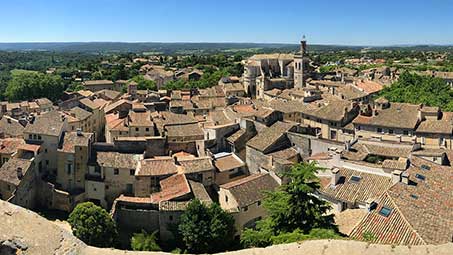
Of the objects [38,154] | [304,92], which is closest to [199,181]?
[38,154]

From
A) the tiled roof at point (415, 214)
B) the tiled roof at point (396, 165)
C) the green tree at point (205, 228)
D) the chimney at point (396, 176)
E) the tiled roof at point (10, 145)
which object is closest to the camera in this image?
the tiled roof at point (415, 214)

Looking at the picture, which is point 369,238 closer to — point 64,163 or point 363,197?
point 363,197

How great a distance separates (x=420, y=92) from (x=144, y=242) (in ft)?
205

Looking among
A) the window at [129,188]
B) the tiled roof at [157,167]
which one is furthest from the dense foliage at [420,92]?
the window at [129,188]

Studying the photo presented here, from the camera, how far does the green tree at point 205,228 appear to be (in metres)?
31.6

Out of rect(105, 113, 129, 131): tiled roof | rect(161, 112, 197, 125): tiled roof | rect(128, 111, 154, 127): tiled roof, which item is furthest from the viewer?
rect(161, 112, 197, 125): tiled roof

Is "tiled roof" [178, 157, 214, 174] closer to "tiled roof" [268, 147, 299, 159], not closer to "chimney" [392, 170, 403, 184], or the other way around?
"tiled roof" [268, 147, 299, 159]

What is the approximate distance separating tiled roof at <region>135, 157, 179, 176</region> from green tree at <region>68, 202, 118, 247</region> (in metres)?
5.32

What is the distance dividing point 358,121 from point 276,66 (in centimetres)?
4341

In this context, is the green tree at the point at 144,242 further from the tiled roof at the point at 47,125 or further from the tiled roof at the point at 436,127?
the tiled roof at the point at 436,127

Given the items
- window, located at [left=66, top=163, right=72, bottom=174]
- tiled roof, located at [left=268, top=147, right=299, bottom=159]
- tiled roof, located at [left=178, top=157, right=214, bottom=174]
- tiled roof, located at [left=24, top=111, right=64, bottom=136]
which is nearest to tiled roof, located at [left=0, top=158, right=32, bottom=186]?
window, located at [left=66, top=163, right=72, bottom=174]

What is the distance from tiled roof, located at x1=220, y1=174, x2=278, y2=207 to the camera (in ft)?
113

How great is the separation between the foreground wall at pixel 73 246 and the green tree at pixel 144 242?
16987mm

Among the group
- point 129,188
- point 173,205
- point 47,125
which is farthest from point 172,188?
point 47,125
